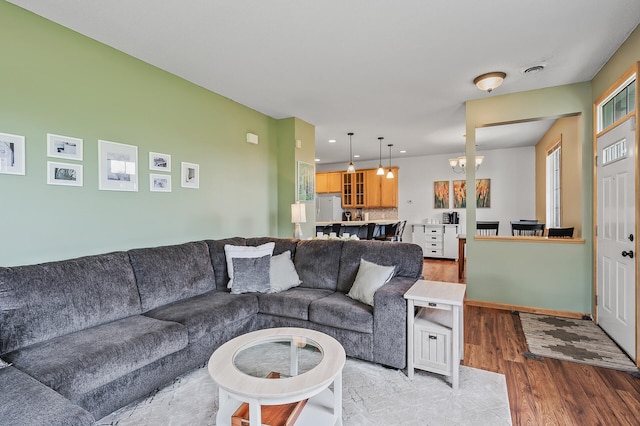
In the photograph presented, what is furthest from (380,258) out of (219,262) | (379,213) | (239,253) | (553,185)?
(379,213)

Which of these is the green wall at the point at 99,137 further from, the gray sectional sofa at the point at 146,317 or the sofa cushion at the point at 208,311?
the sofa cushion at the point at 208,311

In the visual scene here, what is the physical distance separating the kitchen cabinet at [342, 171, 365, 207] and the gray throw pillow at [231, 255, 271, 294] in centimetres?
597

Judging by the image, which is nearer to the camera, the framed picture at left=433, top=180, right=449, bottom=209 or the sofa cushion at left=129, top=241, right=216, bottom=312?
the sofa cushion at left=129, top=241, right=216, bottom=312

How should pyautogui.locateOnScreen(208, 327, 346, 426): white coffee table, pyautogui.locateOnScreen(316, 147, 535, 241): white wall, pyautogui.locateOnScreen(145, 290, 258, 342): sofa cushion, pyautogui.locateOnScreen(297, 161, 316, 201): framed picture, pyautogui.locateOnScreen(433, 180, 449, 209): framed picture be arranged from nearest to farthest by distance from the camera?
pyautogui.locateOnScreen(208, 327, 346, 426): white coffee table, pyautogui.locateOnScreen(145, 290, 258, 342): sofa cushion, pyautogui.locateOnScreen(297, 161, 316, 201): framed picture, pyautogui.locateOnScreen(316, 147, 535, 241): white wall, pyautogui.locateOnScreen(433, 180, 449, 209): framed picture

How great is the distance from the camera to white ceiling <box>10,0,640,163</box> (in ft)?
7.27

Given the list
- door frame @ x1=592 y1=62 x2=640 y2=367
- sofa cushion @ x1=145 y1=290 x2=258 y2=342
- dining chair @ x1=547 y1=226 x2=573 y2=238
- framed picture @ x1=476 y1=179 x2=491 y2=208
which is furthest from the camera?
framed picture @ x1=476 y1=179 x2=491 y2=208

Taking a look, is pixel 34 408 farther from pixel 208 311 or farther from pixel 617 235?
pixel 617 235

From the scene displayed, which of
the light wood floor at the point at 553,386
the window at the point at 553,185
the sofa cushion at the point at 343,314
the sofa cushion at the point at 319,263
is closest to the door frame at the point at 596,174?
the light wood floor at the point at 553,386

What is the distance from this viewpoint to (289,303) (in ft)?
9.34

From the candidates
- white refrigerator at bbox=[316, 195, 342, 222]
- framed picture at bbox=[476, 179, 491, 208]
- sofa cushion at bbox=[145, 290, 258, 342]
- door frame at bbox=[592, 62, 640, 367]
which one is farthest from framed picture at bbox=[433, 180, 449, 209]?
sofa cushion at bbox=[145, 290, 258, 342]

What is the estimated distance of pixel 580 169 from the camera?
12.1ft

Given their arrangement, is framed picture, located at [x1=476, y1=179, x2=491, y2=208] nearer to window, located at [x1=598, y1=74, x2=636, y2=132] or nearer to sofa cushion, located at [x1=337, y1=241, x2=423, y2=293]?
window, located at [x1=598, y1=74, x2=636, y2=132]

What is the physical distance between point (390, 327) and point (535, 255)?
2562 mm

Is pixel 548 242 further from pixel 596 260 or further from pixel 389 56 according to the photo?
pixel 389 56
